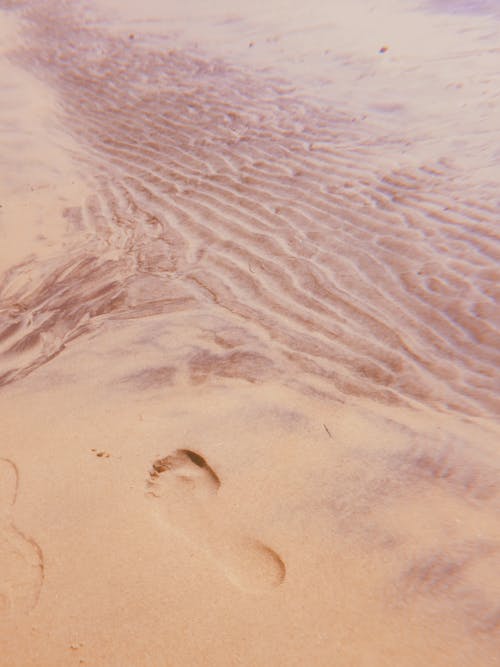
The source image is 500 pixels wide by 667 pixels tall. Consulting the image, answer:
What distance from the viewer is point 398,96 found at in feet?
21.3

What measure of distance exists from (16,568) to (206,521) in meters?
0.59

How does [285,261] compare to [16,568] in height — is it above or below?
above

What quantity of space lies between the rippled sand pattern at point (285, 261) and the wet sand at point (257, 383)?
0.8 inches

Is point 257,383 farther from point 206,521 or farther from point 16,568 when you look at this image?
point 16,568

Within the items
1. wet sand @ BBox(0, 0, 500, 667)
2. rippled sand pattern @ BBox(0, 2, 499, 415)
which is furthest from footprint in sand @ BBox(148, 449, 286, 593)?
rippled sand pattern @ BBox(0, 2, 499, 415)

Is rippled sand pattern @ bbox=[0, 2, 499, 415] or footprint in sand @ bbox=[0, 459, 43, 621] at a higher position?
rippled sand pattern @ bbox=[0, 2, 499, 415]

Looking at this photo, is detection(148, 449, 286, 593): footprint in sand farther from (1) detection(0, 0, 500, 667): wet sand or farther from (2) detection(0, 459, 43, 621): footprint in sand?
(2) detection(0, 459, 43, 621): footprint in sand

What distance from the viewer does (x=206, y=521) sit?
182 cm

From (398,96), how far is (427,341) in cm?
456

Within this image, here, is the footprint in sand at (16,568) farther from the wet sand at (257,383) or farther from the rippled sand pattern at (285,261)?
the rippled sand pattern at (285,261)

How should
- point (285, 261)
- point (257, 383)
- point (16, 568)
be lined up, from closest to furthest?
1. point (16, 568)
2. point (257, 383)
3. point (285, 261)

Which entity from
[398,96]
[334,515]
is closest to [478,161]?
[398,96]

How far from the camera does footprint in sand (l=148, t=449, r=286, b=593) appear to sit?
64.8 inches

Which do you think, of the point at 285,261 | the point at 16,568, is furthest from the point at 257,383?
the point at 285,261
